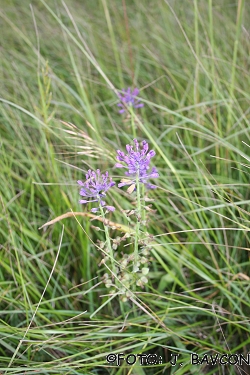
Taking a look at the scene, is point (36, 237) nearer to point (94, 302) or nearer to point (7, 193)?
point (7, 193)

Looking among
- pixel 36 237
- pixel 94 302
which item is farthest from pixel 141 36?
pixel 94 302

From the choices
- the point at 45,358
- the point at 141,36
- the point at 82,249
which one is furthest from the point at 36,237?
the point at 141,36

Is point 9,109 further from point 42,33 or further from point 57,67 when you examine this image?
point 42,33

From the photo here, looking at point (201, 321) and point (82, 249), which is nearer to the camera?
point (201, 321)

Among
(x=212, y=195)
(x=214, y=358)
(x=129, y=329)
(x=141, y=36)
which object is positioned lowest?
(x=214, y=358)

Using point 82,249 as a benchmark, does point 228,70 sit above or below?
above

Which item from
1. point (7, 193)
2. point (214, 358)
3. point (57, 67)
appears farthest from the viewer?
point (57, 67)

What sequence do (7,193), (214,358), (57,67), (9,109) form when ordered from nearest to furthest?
1. (214,358)
2. (7,193)
3. (9,109)
4. (57,67)
